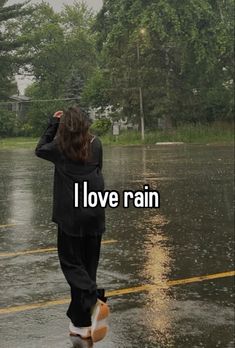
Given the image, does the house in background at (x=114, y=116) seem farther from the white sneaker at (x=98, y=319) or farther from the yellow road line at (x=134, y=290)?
the white sneaker at (x=98, y=319)

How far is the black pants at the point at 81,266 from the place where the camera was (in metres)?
2.94

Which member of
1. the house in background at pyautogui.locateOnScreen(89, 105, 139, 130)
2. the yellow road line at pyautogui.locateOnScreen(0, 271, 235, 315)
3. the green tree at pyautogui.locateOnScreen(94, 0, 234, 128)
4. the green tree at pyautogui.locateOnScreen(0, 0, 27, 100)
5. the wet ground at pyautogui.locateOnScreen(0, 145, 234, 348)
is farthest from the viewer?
the green tree at pyautogui.locateOnScreen(0, 0, 27, 100)

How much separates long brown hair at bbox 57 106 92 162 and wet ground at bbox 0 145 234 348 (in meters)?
2.30

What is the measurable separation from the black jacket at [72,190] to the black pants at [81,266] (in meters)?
0.07

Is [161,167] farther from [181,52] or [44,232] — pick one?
[181,52]

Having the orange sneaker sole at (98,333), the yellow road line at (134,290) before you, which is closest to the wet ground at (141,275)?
the yellow road line at (134,290)

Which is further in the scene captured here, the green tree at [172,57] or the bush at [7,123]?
the bush at [7,123]

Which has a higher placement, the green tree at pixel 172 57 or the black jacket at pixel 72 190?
the green tree at pixel 172 57

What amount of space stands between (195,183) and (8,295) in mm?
10957

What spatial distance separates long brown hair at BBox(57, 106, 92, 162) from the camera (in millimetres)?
2873

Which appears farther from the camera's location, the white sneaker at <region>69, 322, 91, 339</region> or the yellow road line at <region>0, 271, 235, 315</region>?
the yellow road line at <region>0, 271, 235, 315</region>

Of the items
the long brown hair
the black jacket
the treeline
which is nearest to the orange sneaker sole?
the black jacket

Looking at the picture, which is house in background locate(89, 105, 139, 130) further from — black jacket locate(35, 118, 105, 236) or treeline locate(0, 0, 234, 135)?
black jacket locate(35, 118, 105, 236)

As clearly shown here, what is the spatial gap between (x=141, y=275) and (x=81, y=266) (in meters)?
4.01
